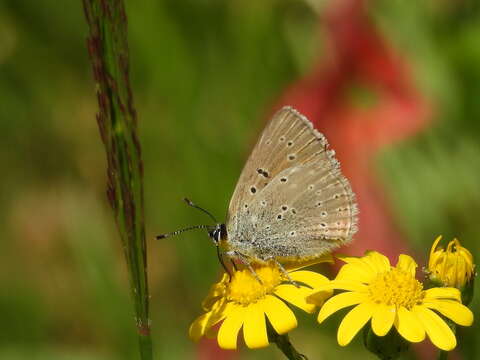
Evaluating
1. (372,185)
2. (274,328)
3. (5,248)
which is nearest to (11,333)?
(5,248)

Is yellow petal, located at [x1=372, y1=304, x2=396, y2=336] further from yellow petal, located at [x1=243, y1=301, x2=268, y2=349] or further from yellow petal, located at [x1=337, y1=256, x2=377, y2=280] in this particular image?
yellow petal, located at [x1=243, y1=301, x2=268, y2=349]

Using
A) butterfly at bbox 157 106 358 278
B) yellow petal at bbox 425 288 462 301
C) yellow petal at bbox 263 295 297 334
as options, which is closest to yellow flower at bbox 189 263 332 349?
yellow petal at bbox 263 295 297 334

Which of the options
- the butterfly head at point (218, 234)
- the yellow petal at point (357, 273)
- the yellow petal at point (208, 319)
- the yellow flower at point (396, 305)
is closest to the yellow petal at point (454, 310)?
the yellow flower at point (396, 305)

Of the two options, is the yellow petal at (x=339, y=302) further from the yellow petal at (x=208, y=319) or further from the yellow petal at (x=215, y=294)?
the yellow petal at (x=215, y=294)

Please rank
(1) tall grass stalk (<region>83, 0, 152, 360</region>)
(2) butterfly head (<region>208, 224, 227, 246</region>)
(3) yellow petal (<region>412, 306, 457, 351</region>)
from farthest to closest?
(2) butterfly head (<region>208, 224, 227, 246</region>) → (3) yellow petal (<region>412, 306, 457, 351</region>) → (1) tall grass stalk (<region>83, 0, 152, 360</region>)

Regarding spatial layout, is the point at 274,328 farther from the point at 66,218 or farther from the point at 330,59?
the point at 66,218

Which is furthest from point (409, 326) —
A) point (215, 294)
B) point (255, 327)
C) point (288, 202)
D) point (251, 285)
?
point (288, 202)
